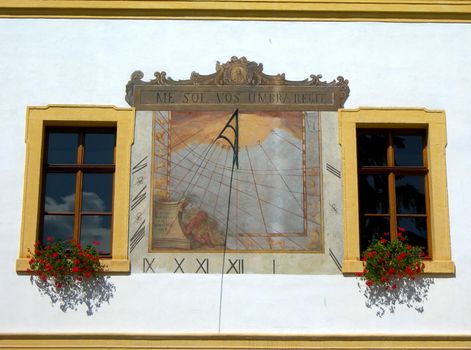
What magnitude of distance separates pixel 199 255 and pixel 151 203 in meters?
0.69

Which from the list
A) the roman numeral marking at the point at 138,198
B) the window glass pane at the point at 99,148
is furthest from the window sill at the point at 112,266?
the window glass pane at the point at 99,148

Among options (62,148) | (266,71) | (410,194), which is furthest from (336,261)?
(62,148)

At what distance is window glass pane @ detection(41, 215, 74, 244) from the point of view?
8266mm

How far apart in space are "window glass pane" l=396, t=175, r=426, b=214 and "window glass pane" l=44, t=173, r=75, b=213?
325cm

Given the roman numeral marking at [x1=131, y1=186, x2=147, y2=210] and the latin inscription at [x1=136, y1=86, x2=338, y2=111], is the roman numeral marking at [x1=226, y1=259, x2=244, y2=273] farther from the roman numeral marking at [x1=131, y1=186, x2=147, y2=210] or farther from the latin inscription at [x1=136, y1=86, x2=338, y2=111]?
the latin inscription at [x1=136, y1=86, x2=338, y2=111]

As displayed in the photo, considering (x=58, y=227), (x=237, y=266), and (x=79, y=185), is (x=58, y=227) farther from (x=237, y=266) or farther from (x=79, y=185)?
(x=237, y=266)

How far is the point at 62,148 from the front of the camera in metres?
8.51

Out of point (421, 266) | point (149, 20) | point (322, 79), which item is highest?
point (149, 20)

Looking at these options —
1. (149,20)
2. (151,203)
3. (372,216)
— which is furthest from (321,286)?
(149,20)

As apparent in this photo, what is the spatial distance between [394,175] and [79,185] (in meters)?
3.14

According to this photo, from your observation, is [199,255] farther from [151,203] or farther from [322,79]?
[322,79]

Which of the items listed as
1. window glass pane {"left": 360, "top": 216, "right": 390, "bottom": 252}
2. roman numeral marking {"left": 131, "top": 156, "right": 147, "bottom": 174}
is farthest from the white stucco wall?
roman numeral marking {"left": 131, "top": 156, "right": 147, "bottom": 174}

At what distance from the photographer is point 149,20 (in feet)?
28.3

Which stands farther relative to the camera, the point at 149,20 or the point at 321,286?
the point at 149,20
